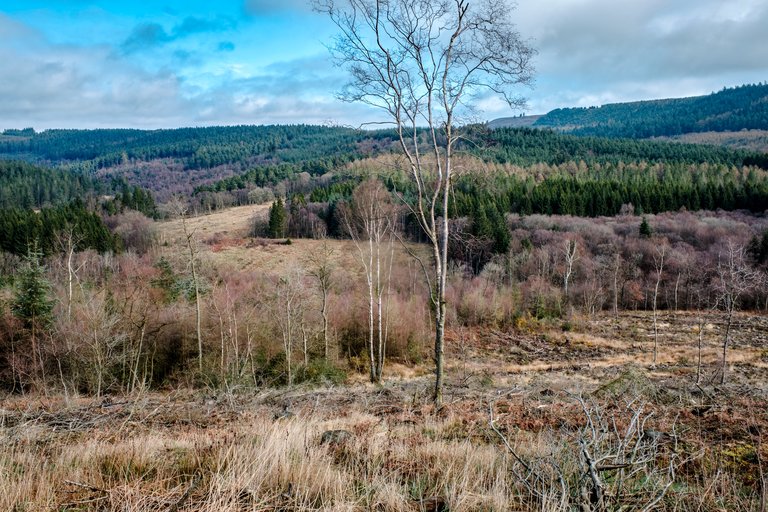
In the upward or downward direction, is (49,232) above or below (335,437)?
below

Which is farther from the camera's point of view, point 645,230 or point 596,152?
point 596,152

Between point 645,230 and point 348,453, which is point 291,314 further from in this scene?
point 645,230

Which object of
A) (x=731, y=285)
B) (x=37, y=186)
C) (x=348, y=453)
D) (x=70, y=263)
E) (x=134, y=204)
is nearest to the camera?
(x=348, y=453)

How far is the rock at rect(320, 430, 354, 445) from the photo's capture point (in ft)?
16.4

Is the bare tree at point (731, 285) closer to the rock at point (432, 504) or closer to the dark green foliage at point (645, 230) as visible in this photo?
the rock at point (432, 504)

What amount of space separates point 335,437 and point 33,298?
2650cm

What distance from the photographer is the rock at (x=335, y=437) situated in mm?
4996

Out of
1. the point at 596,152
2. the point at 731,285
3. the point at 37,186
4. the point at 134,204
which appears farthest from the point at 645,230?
the point at 37,186

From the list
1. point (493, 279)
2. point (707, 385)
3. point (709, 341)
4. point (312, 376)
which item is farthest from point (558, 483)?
point (493, 279)

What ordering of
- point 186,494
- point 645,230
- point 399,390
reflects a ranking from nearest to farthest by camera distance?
1. point 186,494
2. point 399,390
3. point 645,230

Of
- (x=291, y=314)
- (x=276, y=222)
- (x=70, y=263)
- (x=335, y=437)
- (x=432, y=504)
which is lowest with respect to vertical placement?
(x=291, y=314)

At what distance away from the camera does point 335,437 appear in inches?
204

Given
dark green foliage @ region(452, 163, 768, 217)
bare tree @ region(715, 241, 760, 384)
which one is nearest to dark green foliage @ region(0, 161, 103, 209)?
dark green foliage @ region(452, 163, 768, 217)

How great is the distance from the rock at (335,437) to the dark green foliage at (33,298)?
25.9m
